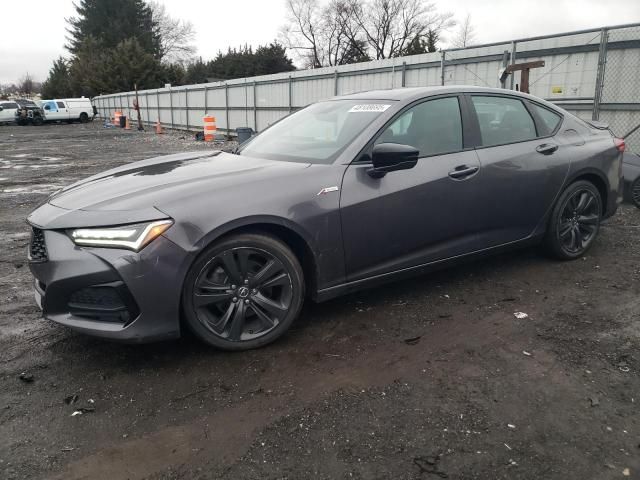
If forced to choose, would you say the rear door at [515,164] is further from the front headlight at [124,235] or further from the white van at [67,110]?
the white van at [67,110]

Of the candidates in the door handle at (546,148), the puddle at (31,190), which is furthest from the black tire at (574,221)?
the puddle at (31,190)

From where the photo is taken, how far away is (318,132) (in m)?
3.88

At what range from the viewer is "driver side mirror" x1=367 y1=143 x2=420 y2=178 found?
324 cm

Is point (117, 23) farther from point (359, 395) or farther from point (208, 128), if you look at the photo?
point (359, 395)

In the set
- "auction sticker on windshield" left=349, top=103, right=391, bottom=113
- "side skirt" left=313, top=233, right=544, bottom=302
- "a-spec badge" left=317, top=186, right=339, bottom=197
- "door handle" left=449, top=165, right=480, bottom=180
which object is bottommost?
"side skirt" left=313, top=233, right=544, bottom=302

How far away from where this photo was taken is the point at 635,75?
29.0 ft

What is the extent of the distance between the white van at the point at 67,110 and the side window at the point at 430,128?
45.1 meters

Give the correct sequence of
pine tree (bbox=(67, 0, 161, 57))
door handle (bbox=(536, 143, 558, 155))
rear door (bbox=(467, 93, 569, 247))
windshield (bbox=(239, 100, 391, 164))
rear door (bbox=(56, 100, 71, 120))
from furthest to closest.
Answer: pine tree (bbox=(67, 0, 161, 57)) < rear door (bbox=(56, 100, 71, 120)) < door handle (bbox=(536, 143, 558, 155)) < rear door (bbox=(467, 93, 569, 247)) < windshield (bbox=(239, 100, 391, 164))

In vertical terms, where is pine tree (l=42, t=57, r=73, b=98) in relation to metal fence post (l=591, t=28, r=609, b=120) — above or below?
above

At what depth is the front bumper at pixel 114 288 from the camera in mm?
2654

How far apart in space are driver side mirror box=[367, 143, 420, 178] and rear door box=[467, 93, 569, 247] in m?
0.84

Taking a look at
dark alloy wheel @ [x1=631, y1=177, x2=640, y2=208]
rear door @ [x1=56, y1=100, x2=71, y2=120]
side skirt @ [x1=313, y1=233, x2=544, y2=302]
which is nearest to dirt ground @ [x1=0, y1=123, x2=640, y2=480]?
side skirt @ [x1=313, y1=233, x2=544, y2=302]

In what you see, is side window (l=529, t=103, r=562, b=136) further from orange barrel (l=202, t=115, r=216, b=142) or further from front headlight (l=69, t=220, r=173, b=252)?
orange barrel (l=202, t=115, r=216, b=142)

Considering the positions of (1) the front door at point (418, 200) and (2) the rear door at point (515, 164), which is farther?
(2) the rear door at point (515, 164)
